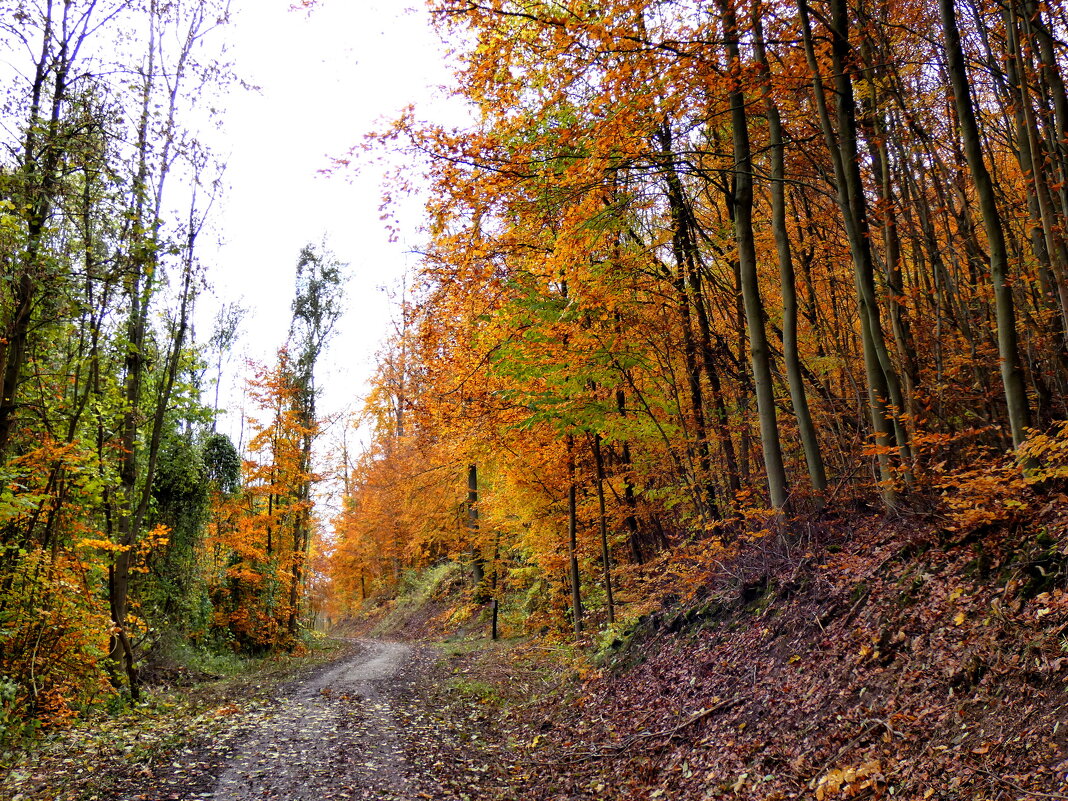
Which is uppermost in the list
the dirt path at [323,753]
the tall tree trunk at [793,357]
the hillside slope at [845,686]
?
the tall tree trunk at [793,357]

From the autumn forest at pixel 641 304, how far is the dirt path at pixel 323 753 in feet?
9.48

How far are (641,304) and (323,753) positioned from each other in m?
8.07

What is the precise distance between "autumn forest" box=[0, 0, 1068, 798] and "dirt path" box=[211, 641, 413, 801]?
9.48ft

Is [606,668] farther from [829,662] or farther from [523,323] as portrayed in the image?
[523,323]

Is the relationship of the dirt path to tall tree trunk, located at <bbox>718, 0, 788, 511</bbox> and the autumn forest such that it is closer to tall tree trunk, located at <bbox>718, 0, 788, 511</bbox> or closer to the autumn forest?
the autumn forest

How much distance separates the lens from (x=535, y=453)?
12.8 meters

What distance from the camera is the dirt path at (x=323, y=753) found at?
6.00 meters

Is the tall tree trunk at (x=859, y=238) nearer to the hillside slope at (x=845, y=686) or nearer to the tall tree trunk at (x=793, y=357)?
the tall tree trunk at (x=793, y=357)

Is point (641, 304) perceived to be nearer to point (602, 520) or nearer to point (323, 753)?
point (602, 520)

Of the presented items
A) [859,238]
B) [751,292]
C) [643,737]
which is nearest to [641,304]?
[751,292]

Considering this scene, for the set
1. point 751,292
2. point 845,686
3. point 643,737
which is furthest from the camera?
point 751,292

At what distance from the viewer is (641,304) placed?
11.1 meters

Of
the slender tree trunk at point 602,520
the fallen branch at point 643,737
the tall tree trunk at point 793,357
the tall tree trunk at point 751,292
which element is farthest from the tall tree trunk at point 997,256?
the slender tree trunk at point 602,520

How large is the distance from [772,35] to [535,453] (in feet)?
26.4
